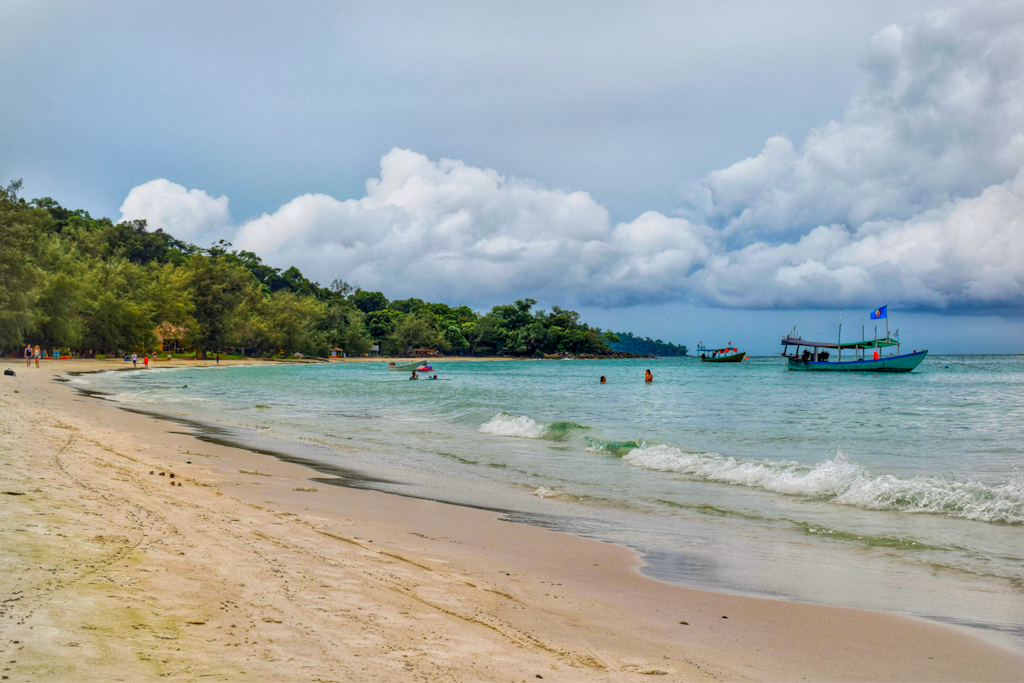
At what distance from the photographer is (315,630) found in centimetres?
354

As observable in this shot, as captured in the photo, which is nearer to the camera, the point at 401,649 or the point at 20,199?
the point at 401,649

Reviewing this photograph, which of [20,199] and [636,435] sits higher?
[20,199]

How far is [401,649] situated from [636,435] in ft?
50.6

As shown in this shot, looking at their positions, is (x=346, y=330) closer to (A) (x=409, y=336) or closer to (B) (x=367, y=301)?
(A) (x=409, y=336)

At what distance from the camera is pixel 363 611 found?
3.94 meters

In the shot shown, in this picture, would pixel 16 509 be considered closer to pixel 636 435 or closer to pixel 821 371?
pixel 636 435

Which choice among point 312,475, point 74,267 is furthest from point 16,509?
point 74,267

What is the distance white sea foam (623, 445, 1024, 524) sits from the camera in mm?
8758

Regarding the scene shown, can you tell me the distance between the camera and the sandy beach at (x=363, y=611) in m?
3.17

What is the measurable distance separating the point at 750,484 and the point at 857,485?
1.74m

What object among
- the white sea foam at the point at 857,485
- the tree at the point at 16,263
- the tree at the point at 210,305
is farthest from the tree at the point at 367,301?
the white sea foam at the point at 857,485

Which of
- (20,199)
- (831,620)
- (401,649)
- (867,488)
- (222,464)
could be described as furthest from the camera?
(20,199)

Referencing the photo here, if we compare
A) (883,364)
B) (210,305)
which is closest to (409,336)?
(210,305)

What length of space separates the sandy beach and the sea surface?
749mm
